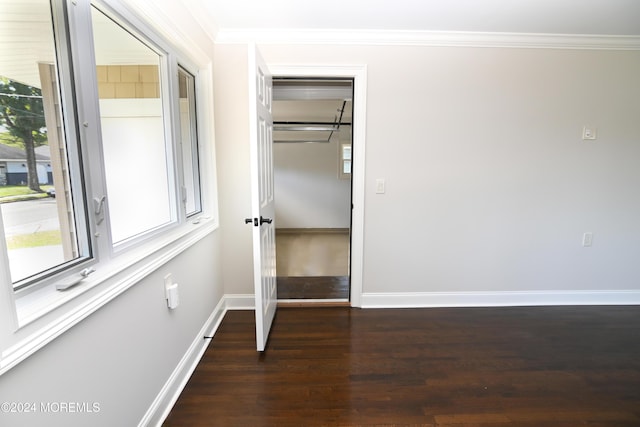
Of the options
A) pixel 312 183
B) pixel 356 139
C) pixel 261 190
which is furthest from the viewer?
pixel 312 183

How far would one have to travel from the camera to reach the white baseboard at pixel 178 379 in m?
1.35

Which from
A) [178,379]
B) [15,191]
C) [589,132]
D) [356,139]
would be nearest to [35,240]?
[15,191]

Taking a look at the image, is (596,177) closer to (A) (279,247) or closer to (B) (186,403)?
(B) (186,403)

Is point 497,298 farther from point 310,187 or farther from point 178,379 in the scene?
point 310,187

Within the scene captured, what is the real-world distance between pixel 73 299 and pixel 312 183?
186 inches

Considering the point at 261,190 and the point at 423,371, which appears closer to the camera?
the point at 423,371

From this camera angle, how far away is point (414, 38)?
7.14ft

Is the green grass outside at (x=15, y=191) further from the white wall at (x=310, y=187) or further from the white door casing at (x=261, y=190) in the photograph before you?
the white wall at (x=310, y=187)

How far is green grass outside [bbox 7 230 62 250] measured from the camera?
0.86 meters

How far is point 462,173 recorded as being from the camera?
2.35m

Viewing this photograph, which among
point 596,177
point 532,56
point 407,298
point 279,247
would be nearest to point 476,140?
point 532,56

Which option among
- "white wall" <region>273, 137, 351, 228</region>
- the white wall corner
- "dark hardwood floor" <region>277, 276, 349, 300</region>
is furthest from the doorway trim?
"white wall" <region>273, 137, 351, 228</region>

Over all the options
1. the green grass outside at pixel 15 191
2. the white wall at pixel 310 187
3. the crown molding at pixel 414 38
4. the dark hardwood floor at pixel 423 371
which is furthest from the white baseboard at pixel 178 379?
the white wall at pixel 310 187

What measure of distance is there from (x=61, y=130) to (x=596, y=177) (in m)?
3.68
